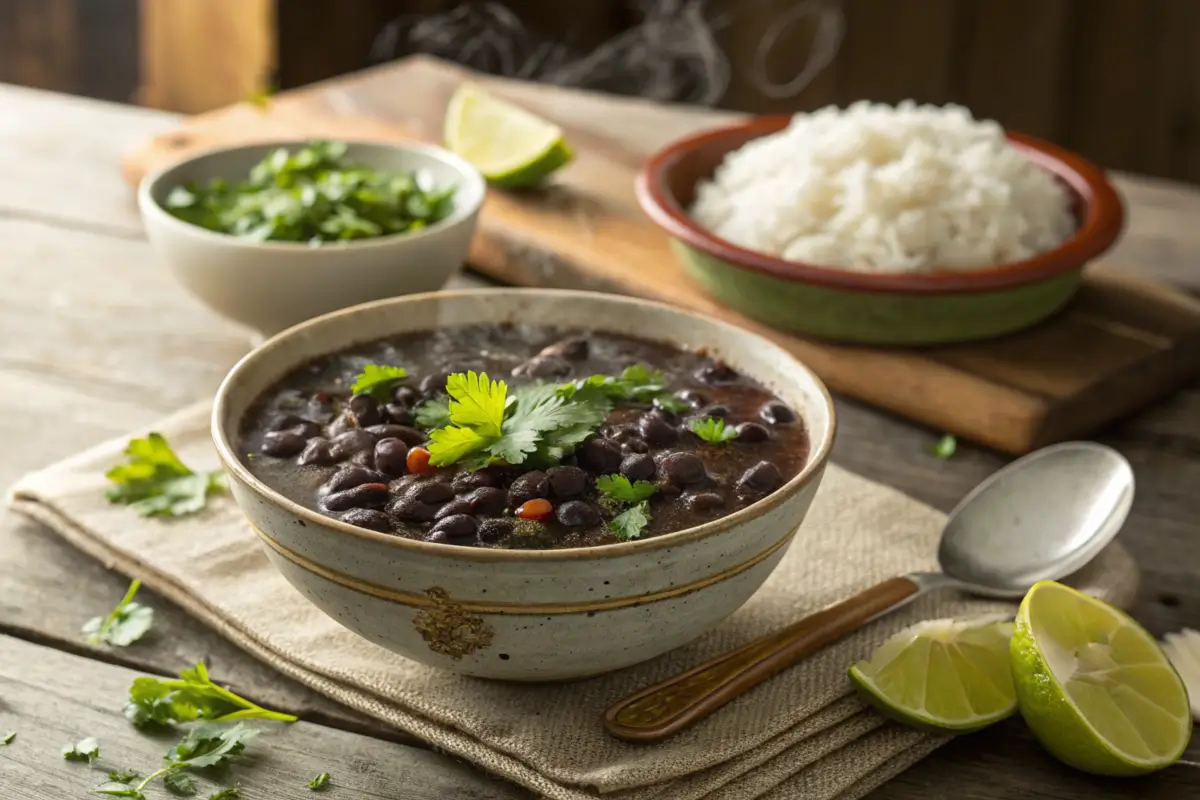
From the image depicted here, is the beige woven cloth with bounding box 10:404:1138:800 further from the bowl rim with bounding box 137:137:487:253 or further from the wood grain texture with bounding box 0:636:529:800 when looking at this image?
the bowl rim with bounding box 137:137:487:253

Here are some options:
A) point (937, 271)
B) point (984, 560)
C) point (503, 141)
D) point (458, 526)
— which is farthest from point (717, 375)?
point (503, 141)

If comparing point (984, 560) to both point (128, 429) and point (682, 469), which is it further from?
point (128, 429)

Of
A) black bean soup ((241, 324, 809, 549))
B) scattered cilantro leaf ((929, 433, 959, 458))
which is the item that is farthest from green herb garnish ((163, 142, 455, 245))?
scattered cilantro leaf ((929, 433, 959, 458))

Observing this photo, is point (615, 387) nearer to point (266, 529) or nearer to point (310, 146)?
point (266, 529)

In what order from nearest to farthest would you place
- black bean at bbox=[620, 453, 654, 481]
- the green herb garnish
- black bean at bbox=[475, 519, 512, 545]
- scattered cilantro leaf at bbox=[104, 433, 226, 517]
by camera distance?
black bean at bbox=[475, 519, 512, 545]
black bean at bbox=[620, 453, 654, 481]
scattered cilantro leaf at bbox=[104, 433, 226, 517]
the green herb garnish

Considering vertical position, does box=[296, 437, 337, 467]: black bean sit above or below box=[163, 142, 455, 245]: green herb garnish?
above

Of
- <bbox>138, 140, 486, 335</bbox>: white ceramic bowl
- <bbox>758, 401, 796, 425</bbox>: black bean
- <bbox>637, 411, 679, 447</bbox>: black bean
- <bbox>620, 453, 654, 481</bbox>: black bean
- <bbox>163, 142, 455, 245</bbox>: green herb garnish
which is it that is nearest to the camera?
<bbox>620, 453, 654, 481</bbox>: black bean

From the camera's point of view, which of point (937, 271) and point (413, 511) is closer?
point (413, 511)

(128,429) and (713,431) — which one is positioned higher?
(713,431)
